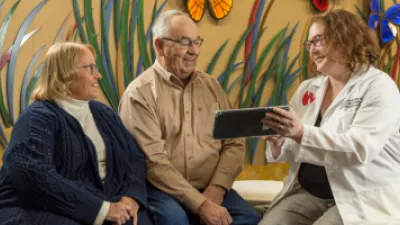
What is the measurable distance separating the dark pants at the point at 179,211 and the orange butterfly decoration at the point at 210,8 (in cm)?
138

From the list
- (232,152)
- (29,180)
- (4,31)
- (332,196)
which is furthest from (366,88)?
(4,31)

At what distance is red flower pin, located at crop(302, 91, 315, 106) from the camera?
113 inches

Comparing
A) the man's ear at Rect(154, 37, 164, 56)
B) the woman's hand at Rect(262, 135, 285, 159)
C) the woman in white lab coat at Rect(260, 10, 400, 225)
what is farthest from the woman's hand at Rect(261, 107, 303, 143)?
the man's ear at Rect(154, 37, 164, 56)

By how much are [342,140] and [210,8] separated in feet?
5.93

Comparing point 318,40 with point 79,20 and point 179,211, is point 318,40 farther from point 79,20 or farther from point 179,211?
point 79,20

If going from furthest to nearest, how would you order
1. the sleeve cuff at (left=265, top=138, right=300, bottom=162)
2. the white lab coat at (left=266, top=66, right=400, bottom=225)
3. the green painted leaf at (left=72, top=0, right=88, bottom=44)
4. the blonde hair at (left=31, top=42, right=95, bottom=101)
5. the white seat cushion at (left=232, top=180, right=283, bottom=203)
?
the green painted leaf at (left=72, top=0, right=88, bottom=44)
the white seat cushion at (left=232, top=180, right=283, bottom=203)
the sleeve cuff at (left=265, top=138, right=300, bottom=162)
the blonde hair at (left=31, top=42, right=95, bottom=101)
the white lab coat at (left=266, top=66, right=400, bottom=225)

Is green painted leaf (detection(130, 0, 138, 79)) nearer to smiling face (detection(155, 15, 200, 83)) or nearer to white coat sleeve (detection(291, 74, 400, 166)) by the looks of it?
smiling face (detection(155, 15, 200, 83))

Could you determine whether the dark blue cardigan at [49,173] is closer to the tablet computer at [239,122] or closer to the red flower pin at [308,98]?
the tablet computer at [239,122]

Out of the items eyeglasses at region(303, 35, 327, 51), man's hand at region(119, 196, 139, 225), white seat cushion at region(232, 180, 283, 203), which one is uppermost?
eyeglasses at region(303, 35, 327, 51)

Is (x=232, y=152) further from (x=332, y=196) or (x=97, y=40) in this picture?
(x=97, y=40)

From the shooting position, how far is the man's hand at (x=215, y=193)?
2859 mm

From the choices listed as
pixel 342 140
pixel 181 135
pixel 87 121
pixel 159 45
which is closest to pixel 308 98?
pixel 342 140

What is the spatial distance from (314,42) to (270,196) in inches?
43.8

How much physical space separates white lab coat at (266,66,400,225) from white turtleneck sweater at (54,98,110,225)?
33.7 inches
